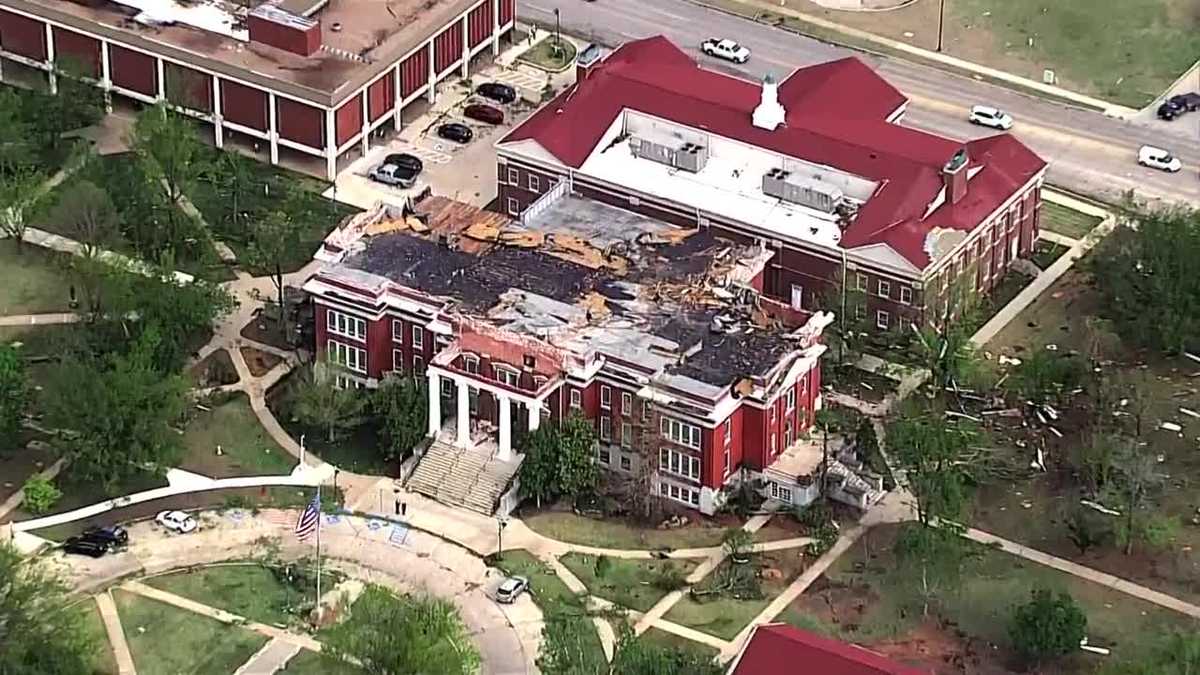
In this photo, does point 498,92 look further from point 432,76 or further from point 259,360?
point 259,360

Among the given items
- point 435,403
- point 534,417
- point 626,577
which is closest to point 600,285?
point 534,417

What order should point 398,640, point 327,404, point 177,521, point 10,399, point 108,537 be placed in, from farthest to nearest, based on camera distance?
1. point 327,404
2. point 10,399
3. point 177,521
4. point 108,537
5. point 398,640

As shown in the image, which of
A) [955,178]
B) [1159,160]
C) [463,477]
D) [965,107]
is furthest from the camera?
[965,107]

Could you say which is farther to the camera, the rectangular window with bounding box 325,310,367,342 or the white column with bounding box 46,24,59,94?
the white column with bounding box 46,24,59,94

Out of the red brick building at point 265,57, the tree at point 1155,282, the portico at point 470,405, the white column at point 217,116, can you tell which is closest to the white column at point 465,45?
the red brick building at point 265,57

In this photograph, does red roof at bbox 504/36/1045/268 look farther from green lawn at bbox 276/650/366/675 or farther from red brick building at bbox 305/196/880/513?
green lawn at bbox 276/650/366/675

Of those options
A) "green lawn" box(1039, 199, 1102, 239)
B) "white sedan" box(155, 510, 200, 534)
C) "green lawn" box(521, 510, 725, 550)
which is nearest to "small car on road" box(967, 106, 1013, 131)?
"green lawn" box(1039, 199, 1102, 239)

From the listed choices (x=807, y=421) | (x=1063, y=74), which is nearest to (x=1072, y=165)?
(x=1063, y=74)
